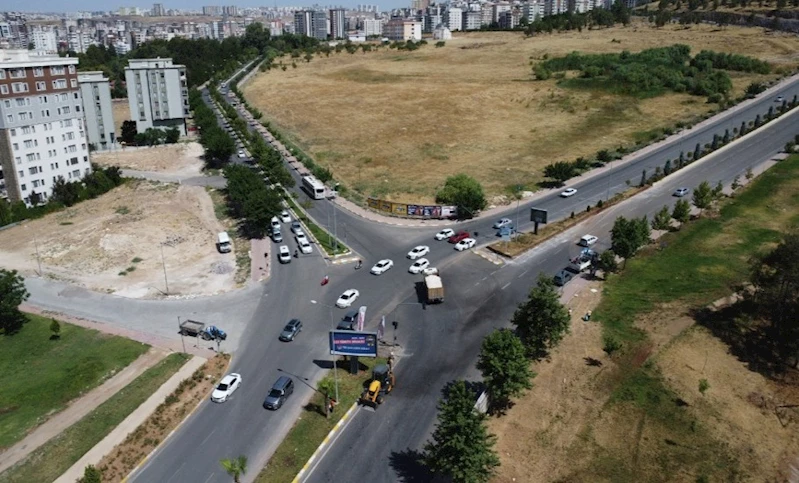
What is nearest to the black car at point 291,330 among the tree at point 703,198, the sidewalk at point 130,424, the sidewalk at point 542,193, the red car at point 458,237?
the sidewalk at point 130,424

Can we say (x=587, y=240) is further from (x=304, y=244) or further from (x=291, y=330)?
(x=291, y=330)

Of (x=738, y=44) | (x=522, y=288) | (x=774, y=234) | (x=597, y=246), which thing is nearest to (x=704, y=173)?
(x=774, y=234)

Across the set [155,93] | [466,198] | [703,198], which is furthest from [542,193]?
[155,93]

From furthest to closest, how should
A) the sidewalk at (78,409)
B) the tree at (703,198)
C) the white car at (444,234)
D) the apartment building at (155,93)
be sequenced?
the apartment building at (155,93) → the tree at (703,198) → the white car at (444,234) → the sidewalk at (78,409)

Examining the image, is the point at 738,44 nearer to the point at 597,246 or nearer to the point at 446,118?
the point at 446,118

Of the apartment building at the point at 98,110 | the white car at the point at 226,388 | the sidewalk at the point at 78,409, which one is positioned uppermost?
the apartment building at the point at 98,110

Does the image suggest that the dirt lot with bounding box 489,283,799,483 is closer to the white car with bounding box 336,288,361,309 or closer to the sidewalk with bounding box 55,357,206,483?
the white car with bounding box 336,288,361,309

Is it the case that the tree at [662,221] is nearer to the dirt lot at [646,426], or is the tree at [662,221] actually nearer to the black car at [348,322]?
the dirt lot at [646,426]
